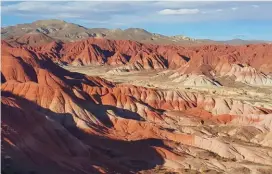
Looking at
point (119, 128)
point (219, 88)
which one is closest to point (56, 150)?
point (119, 128)

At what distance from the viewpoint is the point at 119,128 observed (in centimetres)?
8112

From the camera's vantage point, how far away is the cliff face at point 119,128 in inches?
2186

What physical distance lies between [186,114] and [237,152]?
2642cm

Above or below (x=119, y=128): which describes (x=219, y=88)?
below

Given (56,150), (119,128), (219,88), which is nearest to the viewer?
(56,150)

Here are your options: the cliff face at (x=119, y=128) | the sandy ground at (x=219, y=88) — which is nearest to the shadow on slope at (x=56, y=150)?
the cliff face at (x=119, y=128)

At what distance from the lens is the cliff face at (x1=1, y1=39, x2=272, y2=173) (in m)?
55.5

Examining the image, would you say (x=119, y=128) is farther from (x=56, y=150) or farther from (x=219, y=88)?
(x=219, y=88)

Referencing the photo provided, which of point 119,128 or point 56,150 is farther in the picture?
point 119,128

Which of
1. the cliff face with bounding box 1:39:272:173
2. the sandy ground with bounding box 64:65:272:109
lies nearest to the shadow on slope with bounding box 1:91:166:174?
the cliff face with bounding box 1:39:272:173

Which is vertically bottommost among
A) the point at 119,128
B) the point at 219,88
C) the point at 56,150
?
the point at 219,88

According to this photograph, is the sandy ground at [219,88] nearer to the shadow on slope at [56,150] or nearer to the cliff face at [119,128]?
the cliff face at [119,128]

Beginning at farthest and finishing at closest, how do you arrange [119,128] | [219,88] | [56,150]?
[219,88] → [119,128] → [56,150]

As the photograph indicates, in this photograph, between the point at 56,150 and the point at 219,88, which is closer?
the point at 56,150
